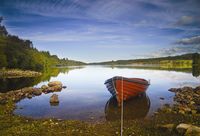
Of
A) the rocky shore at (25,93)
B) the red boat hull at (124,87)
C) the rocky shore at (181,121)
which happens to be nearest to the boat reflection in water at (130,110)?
the red boat hull at (124,87)

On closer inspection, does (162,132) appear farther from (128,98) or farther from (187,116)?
(128,98)

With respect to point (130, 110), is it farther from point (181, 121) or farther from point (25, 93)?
point (25, 93)

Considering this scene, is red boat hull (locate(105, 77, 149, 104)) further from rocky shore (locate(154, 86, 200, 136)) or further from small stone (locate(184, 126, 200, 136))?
small stone (locate(184, 126, 200, 136))

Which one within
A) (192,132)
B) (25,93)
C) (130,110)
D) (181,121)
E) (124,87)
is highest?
(124,87)

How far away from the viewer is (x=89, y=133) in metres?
14.3

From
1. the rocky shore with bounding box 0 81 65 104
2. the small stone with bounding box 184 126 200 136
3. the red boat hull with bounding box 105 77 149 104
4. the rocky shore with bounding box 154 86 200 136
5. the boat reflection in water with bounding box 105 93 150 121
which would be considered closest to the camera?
the small stone with bounding box 184 126 200 136

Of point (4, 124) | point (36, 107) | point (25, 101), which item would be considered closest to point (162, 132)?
point (4, 124)

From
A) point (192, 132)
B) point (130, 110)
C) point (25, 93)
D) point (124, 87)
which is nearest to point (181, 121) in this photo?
point (192, 132)

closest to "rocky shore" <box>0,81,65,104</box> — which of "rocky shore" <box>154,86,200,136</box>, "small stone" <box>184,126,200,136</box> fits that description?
"rocky shore" <box>154,86,200,136</box>

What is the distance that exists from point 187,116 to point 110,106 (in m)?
8.80

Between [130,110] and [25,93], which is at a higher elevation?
[25,93]

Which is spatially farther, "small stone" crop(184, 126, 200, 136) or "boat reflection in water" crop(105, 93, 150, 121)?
"boat reflection in water" crop(105, 93, 150, 121)

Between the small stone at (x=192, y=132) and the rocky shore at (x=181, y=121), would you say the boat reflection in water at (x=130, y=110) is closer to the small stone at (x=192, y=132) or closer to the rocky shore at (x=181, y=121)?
the rocky shore at (x=181, y=121)

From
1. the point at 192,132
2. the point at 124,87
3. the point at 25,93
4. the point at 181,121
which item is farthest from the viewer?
the point at 25,93
